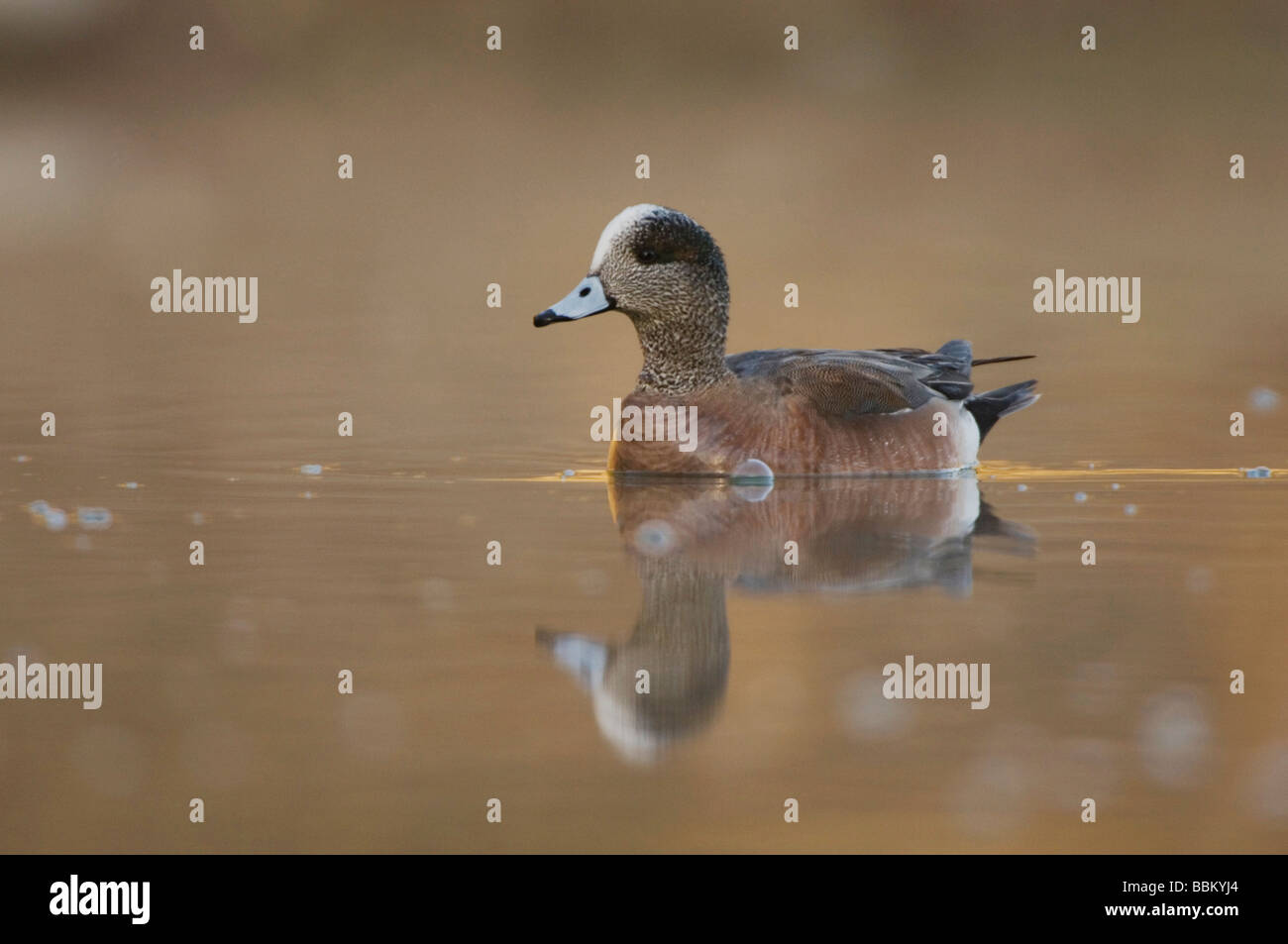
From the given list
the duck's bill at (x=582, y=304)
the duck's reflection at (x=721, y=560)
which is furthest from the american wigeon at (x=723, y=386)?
the duck's reflection at (x=721, y=560)

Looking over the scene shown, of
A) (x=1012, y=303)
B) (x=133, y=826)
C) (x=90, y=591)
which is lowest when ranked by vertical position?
(x=133, y=826)

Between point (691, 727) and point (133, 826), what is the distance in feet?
4.64

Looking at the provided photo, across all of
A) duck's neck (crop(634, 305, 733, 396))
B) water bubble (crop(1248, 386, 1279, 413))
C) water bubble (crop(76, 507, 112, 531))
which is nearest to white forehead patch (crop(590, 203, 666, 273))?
duck's neck (crop(634, 305, 733, 396))

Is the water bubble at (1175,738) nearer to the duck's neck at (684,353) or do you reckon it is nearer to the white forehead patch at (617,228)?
the duck's neck at (684,353)

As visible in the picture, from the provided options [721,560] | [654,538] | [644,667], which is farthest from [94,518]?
[644,667]

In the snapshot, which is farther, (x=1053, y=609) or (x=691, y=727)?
(x=1053, y=609)

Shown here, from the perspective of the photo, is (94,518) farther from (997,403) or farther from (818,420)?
(997,403)

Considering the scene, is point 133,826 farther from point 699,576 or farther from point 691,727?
point 699,576

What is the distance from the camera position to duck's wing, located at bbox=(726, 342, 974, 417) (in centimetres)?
939

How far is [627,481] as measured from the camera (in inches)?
364

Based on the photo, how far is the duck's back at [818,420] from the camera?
9195 mm

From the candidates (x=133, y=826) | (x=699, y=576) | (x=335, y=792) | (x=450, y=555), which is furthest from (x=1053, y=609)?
(x=133, y=826)

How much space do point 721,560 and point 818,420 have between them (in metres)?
2.14

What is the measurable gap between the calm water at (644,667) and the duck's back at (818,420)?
1.52 feet
